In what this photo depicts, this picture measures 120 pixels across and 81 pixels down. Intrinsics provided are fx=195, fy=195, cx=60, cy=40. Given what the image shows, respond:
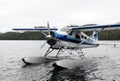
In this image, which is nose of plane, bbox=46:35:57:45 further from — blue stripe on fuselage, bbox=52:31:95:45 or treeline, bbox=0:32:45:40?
treeline, bbox=0:32:45:40

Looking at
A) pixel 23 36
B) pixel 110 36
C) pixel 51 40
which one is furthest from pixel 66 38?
pixel 23 36

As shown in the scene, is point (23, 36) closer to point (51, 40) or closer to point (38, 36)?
point (38, 36)

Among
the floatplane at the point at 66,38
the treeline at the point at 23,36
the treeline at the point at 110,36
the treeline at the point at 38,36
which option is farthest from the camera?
the treeline at the point at 23,36

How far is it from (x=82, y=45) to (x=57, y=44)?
294cm

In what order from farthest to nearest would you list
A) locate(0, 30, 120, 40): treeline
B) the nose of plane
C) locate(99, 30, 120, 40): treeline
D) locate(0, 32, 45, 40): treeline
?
locate(0, 32, 45, 40): treeline
locate(0, 30, 120, 40): treeline
locate(99, 30, 120, 40): treeline
the nose of plane

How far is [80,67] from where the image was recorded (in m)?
11.4

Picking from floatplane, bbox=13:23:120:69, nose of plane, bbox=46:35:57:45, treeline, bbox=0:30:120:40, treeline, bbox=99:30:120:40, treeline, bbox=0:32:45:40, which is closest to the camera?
nose of plane, bbox=46:35:57:45

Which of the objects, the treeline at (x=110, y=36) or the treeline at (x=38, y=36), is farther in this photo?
the treeline at (x=38, y=36)

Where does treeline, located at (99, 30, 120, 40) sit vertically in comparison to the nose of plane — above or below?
below

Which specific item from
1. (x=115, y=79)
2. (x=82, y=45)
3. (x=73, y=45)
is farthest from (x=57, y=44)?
(x=115, y=79)

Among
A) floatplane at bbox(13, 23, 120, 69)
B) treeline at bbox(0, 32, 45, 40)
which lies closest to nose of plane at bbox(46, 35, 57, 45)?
floatplane at bbox(13, 23, 120, 69)

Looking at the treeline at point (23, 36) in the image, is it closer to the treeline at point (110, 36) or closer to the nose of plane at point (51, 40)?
the treeline at point (110, 36)

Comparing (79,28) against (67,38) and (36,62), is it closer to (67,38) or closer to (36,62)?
(67,38)

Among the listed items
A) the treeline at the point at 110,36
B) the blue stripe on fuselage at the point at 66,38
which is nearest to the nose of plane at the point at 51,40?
the blue stripe on fuselage at the point at 66,38
